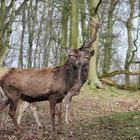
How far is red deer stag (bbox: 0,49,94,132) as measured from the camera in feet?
33.3

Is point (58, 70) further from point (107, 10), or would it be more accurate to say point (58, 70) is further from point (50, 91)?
point (107, 10)

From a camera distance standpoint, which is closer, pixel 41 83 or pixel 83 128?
pixel 41 83

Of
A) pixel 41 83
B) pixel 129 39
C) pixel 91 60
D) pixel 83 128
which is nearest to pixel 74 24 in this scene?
pixel 91 60

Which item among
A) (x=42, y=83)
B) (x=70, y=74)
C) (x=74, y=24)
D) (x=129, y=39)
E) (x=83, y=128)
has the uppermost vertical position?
(x=129, y=39)

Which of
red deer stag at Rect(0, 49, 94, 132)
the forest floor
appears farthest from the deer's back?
the forest floor

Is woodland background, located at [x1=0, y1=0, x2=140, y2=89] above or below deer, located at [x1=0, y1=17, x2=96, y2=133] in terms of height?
above

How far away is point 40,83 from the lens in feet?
33.8

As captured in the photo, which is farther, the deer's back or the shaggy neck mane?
the shaggy neck mane

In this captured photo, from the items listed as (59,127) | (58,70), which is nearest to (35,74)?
(58,70)

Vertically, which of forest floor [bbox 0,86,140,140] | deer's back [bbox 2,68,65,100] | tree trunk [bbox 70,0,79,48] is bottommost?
forest floor [bbox 0,86,140,140]

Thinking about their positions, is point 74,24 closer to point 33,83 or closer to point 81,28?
point 81,28

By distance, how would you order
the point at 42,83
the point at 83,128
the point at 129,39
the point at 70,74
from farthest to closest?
1. the point at 129,39
2. the point at 83,128
3. the point at 70,74
4. the point at 42,83

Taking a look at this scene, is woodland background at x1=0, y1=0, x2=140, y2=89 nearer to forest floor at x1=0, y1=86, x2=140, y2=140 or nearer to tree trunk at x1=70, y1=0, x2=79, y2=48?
tree trunk at x1=70, y1=0, x2=79, y2=48

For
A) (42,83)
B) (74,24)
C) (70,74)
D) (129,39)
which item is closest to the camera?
(42,83)
